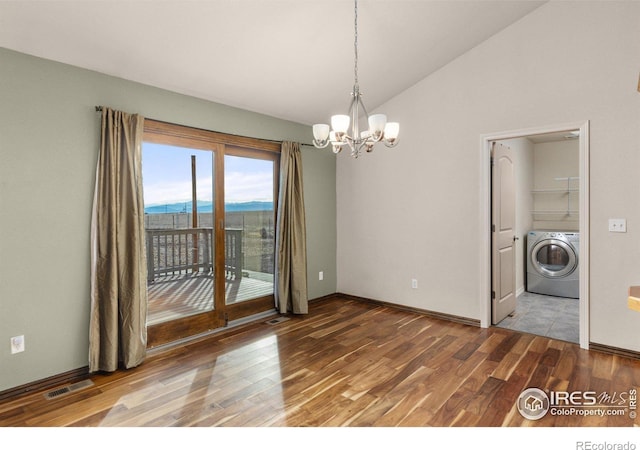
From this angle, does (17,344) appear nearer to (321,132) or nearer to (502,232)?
(321,132)

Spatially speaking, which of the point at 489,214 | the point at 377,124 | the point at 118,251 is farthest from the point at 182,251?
the point at 489,214

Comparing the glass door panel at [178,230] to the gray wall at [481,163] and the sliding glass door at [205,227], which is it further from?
the gray wall at [481,163]

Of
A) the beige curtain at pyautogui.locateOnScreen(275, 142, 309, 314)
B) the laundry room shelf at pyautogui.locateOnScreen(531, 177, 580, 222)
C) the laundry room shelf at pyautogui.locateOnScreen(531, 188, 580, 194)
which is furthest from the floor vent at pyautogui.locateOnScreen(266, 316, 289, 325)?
the laundry room shelf at pyautogui.locateOnScreen(531, 188, 580, 194)

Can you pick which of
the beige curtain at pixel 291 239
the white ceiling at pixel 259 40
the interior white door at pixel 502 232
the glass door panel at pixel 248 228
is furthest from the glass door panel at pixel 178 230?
the interior white door at pixel 502 232

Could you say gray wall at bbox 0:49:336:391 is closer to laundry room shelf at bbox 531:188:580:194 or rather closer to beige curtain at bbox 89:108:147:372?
beige curtain at bbox 89:108:147:372

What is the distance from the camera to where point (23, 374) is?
2.58 meters

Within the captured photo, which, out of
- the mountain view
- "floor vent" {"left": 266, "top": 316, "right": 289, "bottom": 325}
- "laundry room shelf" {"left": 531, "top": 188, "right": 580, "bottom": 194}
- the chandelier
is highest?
the chandelier

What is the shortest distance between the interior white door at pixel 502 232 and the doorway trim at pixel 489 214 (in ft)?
0.26

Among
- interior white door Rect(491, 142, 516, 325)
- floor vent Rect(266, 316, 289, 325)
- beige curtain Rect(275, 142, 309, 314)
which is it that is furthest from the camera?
beige curtain Rect(275, 142, 309, 314)

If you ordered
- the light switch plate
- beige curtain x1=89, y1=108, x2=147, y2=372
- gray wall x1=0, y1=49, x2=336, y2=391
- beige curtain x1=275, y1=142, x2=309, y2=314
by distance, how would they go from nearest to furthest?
1. gray wall x1=0, y1=49, x2=336, y2=391
2. beige curtain x1=89, y1=108, x2=147, y2=372
3. the light switch plate
4. beige curtain x1=275, y1=142, x2=309, y2=314

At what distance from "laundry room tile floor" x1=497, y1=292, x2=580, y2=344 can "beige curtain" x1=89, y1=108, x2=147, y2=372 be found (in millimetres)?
3797

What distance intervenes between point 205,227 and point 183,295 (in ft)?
2.43

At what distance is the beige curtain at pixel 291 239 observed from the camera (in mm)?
4398

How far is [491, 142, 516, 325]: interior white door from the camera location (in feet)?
13.1
